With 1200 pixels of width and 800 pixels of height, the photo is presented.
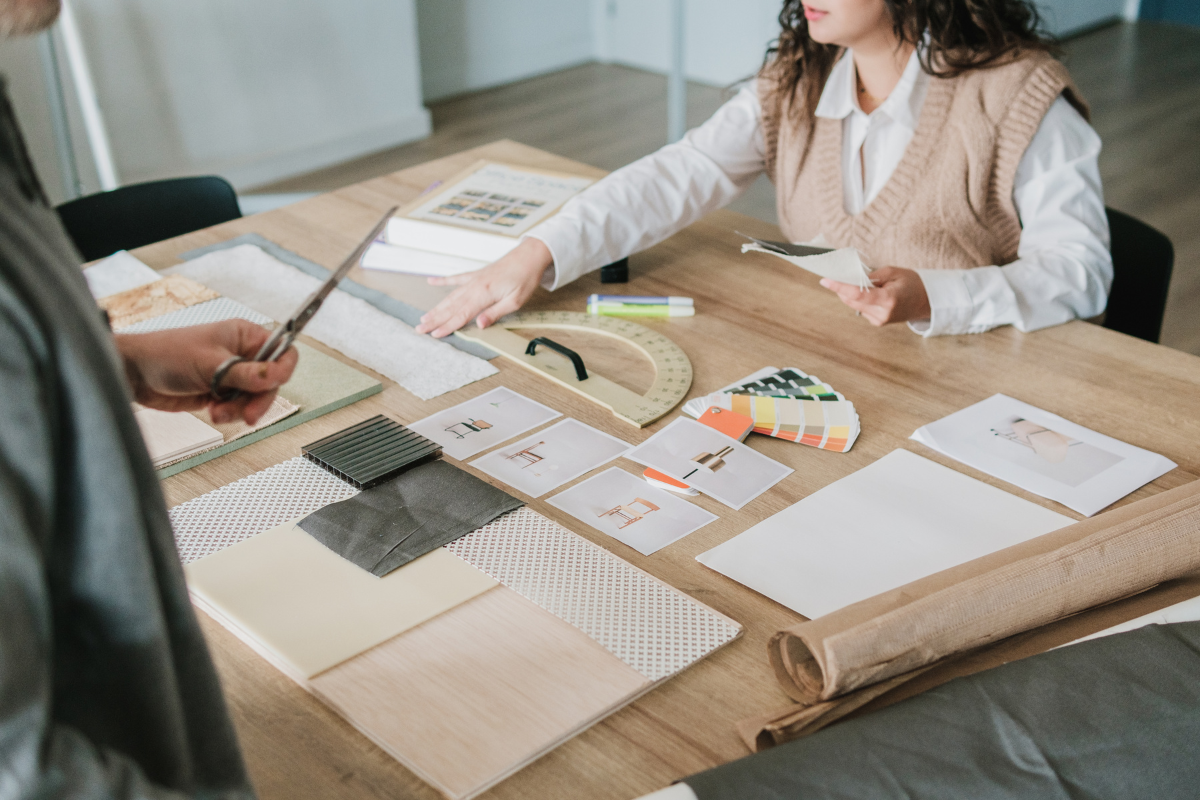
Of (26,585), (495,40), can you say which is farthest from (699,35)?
Answer: (26,585)

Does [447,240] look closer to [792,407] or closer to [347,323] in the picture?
[347,323]

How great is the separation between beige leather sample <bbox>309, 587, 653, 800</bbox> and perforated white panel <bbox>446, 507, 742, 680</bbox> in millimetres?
18

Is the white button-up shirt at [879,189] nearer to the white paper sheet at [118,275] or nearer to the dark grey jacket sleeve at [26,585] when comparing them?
the white paper sheet at [118,275]

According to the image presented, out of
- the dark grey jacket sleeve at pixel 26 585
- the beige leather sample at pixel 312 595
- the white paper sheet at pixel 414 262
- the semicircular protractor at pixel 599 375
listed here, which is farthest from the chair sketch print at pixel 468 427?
the dark grey jacket sleeve at pixel 26 585

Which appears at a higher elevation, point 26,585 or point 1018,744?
point 26,585

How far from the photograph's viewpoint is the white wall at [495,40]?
5.43 m

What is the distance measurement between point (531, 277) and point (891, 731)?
944mm

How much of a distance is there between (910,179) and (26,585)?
4.72ft

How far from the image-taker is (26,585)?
1.57ft

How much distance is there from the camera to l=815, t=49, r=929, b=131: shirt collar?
1.63 m

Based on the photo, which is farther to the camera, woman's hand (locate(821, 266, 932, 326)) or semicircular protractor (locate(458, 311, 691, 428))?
woman's hand (locate(821, 266, 932, 326))

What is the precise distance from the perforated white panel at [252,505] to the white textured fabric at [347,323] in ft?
0.74

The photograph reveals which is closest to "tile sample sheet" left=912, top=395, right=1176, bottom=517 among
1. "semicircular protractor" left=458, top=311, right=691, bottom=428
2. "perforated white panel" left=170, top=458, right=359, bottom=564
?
"semicircular protractor" left=458, top=311, right=691, bottom=428

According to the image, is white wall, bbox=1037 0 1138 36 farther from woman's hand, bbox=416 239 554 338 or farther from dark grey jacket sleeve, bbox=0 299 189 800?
dark grey jacket sleeve, bbox=0 299 189 800
